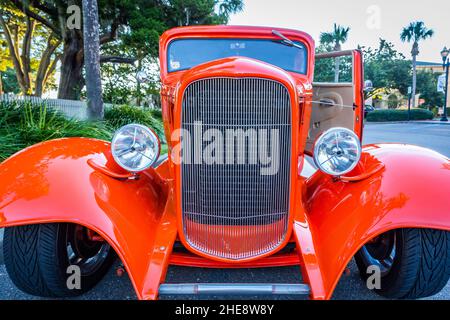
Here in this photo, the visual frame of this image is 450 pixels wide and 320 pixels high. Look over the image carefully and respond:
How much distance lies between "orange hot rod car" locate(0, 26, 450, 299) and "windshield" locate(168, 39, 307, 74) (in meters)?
1.02

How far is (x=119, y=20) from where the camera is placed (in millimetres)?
12828

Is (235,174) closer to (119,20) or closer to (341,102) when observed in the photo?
(341,102)

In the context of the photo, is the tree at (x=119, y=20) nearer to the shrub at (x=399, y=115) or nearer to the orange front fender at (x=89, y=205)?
the orange front fender at (x=89, y=205)

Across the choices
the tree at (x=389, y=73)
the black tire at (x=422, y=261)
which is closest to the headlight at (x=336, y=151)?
the black tire at (x=422, y=261)

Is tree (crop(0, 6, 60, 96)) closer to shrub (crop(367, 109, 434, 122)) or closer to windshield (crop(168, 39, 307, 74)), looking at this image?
windshield (crop(168, 39, 307, 74))

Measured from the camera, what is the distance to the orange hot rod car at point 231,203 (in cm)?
175

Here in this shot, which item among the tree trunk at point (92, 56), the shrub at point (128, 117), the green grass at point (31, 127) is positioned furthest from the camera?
the shrub at point (128, 117)

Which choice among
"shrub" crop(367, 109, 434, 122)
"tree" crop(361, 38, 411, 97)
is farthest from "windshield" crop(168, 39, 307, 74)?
"tree" crop(361, 38, 411, 97)

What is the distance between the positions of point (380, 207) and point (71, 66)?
15.2m

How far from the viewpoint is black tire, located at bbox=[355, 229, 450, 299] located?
183cm

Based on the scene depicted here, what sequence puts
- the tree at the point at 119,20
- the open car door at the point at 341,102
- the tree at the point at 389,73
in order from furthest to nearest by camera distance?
the tree at the point at 389,73 → the tree at the point at 119,20 → the open car door at the point at 341,102

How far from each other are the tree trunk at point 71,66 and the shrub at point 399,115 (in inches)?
1095
